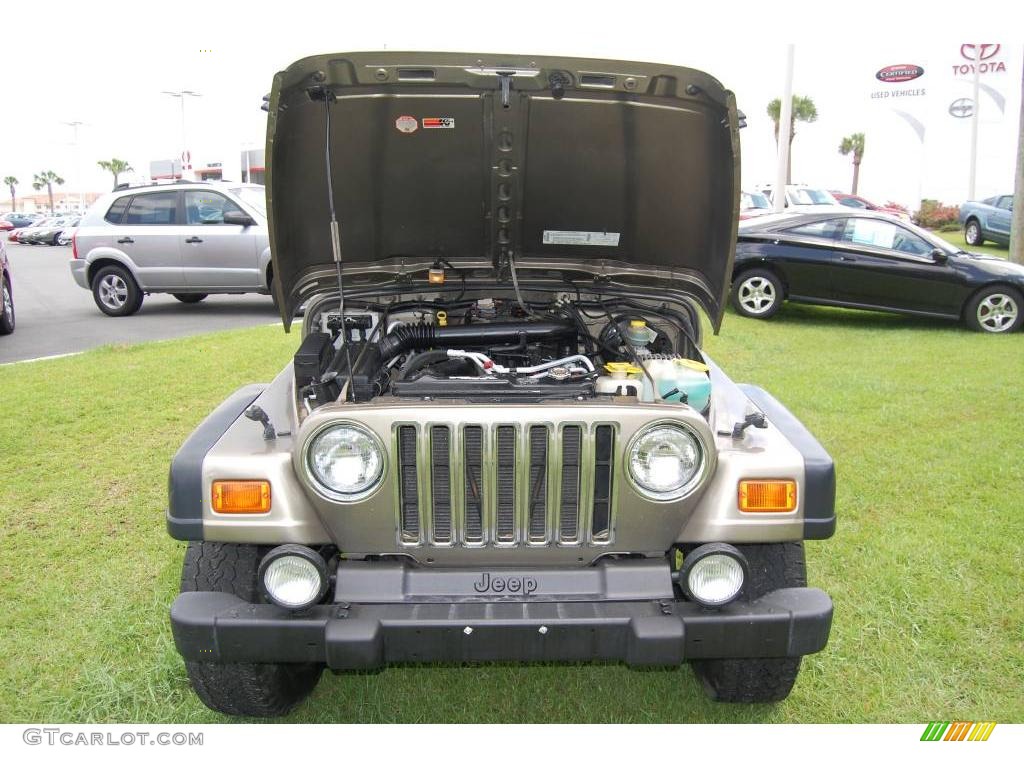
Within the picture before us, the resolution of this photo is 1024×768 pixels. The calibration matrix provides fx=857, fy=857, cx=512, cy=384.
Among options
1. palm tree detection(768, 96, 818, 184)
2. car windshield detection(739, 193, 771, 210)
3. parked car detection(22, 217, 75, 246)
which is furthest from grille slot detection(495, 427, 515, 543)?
palm tree detection(768, 96, 818, 184)

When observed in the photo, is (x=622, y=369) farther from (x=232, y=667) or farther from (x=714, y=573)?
(x=232, y=667)

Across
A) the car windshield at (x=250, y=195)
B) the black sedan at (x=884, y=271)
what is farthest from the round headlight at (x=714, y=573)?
the car windshield at (x=250, y=195)

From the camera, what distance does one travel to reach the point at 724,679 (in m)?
2.95

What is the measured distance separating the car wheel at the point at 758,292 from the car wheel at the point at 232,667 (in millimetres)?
8859

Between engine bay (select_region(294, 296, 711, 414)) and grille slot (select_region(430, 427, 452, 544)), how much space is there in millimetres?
204

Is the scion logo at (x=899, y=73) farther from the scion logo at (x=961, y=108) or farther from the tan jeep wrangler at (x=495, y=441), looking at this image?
the tan jeep wrangler at (x=495, y=441)

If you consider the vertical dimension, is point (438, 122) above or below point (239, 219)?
above

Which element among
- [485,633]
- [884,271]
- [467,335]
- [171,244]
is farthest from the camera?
[171,244]

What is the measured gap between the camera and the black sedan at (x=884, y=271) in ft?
33.5

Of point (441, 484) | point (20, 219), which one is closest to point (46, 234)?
point (20, 219)

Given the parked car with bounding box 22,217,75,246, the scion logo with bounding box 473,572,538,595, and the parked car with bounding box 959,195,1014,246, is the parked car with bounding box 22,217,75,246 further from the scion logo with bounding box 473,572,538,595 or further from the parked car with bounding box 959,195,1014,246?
the scion logo with bounding box 473,572,538,595

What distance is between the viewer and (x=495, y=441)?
250 centimetres

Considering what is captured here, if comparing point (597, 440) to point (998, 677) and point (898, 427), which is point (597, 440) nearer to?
point (998, 677)
